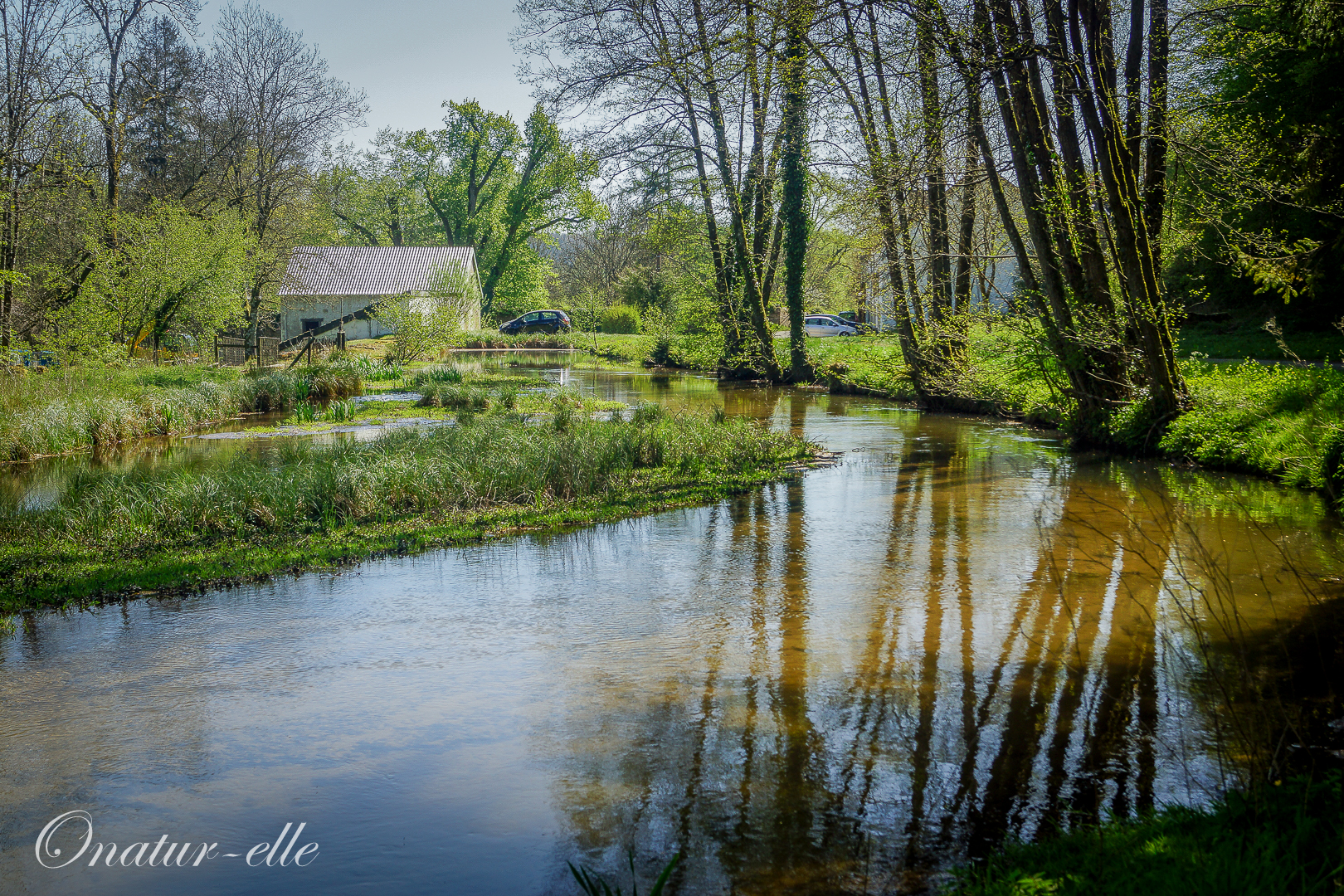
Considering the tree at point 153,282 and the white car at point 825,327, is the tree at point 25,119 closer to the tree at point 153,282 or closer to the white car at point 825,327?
the tree at point 153,282

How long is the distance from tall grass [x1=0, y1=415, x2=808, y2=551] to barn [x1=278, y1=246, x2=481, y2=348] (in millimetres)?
37520

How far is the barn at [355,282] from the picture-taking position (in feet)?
167

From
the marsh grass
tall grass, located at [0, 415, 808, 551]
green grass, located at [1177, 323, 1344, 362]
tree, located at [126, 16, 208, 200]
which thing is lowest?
tall grass, located at [0, 415, 808, 551]

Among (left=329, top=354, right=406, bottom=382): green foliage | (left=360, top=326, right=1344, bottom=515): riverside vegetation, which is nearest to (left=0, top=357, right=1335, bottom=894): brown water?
(left=360, top=326, right=1344, bottom=515): riverside vegetation

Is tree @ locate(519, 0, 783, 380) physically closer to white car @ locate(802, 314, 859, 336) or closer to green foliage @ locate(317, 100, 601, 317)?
white car @ locate(802, 314, 859, 336)

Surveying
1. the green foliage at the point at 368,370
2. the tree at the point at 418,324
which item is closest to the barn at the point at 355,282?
the tree at the point at 418,324

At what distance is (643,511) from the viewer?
Answer: 1061cm

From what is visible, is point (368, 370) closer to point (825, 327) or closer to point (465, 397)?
point (465, 397)

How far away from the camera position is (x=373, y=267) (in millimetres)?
54344

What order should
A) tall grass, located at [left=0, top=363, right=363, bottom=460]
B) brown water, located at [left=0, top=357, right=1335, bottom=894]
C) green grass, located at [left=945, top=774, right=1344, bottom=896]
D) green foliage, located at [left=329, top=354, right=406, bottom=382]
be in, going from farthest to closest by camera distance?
green foliage, located at [left=329, top=354, right=406, bottom=382] < tall grass, located at [left=0, top=363, right=363, bottom=460] < brown water, located at [left=0, top=357, right=1335, bottom=894] < green grass, located at [left=945, top=774, right=1344, bottom=896]

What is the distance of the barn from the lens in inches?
1999

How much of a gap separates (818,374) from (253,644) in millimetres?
22624

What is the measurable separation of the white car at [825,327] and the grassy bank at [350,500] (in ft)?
114

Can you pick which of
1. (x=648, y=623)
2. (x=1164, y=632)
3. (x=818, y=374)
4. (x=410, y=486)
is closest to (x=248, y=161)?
(x=818, y=374)
